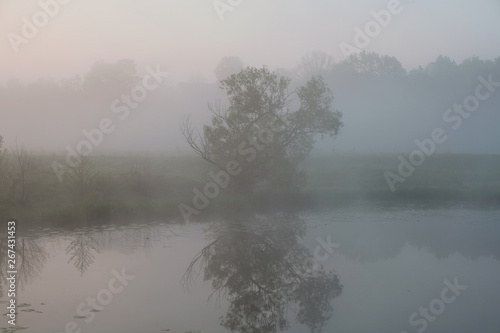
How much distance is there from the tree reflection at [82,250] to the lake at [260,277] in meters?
0.05

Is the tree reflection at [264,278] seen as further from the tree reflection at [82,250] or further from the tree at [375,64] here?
the tree at [375,64]

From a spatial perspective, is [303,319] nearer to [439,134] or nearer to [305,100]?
[305,100]

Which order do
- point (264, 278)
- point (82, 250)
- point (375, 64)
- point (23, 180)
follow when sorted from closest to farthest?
point (264, 278), point (82, 250), point (23, 180), point (375, 64)

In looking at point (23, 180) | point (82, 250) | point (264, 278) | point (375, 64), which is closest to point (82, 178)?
point (23, 180)

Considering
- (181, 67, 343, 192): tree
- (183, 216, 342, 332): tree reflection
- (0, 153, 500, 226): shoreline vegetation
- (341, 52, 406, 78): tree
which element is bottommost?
(183, 216, 342, 332): tree reflection

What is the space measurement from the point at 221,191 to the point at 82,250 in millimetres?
12158

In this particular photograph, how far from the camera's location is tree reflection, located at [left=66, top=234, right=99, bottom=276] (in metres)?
13.7

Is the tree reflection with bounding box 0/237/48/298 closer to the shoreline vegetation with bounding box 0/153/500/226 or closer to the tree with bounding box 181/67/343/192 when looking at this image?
the shoreline vegetation with bounding box 0/153/500/226

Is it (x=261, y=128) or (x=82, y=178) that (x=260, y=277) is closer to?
(x=82, y=178)

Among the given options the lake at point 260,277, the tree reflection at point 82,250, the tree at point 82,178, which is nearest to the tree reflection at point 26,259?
the lake at point 260,277

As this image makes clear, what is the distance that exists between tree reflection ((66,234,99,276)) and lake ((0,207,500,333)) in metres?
0.05

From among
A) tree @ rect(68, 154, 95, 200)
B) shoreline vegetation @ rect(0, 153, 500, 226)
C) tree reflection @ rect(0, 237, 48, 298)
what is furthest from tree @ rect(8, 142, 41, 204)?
tree reflection @ rect(0, 237, 48, 298)

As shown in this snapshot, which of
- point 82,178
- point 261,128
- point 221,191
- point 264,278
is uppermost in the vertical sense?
point 261,128

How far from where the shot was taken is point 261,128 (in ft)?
89.6
